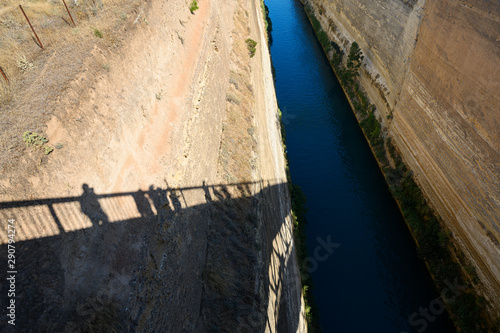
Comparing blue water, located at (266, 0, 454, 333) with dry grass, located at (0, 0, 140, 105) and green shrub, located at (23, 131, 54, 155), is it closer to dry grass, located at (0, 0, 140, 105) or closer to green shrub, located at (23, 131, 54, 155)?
green shrub, located at (23, 131, 54, 155)

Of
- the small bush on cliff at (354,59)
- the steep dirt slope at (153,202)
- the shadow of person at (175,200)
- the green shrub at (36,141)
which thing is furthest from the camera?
the small bush on cliff at (354,59)

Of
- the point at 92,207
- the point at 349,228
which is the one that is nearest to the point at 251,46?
the point at 349,228

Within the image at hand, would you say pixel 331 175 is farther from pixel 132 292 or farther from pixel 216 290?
pixel 132 292

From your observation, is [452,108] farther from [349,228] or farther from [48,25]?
[48,25]

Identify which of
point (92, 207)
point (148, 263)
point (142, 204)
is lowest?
point (148, 263)

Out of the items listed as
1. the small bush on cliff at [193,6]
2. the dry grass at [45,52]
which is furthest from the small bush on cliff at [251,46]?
the dry grass at [45,52]

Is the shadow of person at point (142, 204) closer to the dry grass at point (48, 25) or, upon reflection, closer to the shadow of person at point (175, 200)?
the shadow of person at point (175, 200)
